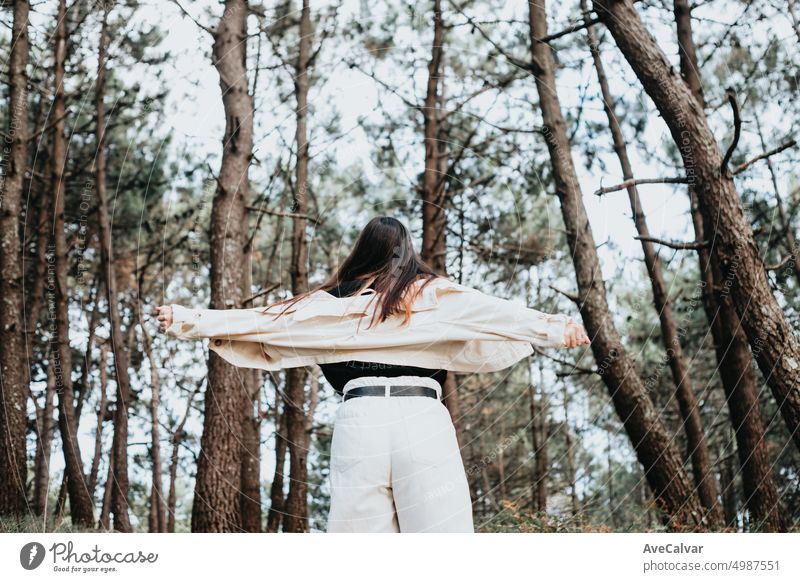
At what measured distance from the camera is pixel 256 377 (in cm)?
1170

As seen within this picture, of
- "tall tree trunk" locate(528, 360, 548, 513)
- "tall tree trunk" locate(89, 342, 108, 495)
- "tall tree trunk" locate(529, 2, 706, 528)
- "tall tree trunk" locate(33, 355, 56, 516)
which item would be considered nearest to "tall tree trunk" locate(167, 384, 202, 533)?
"tall tree trunk" locate(89, 342, 108, 495)

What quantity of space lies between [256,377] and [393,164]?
11.5ft

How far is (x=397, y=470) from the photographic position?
324cm

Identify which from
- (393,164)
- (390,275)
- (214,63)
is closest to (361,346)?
(390,275)

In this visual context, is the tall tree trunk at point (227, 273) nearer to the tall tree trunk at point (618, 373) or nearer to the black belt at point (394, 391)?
the tall tree trunk at point (618, 373)

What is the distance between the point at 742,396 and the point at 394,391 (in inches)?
200

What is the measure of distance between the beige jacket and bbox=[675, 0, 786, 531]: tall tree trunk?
12.6ft

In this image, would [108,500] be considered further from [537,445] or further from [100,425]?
[537,445]

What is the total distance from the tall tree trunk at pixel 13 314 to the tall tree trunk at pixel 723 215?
183 inches

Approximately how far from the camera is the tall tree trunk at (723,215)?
16.5 ft

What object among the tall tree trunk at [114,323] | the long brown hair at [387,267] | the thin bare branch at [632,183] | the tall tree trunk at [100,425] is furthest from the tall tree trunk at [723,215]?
the tall tree trunk at [100,425]

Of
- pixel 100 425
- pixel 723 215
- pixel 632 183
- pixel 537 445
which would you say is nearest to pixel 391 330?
pixel 632 183
